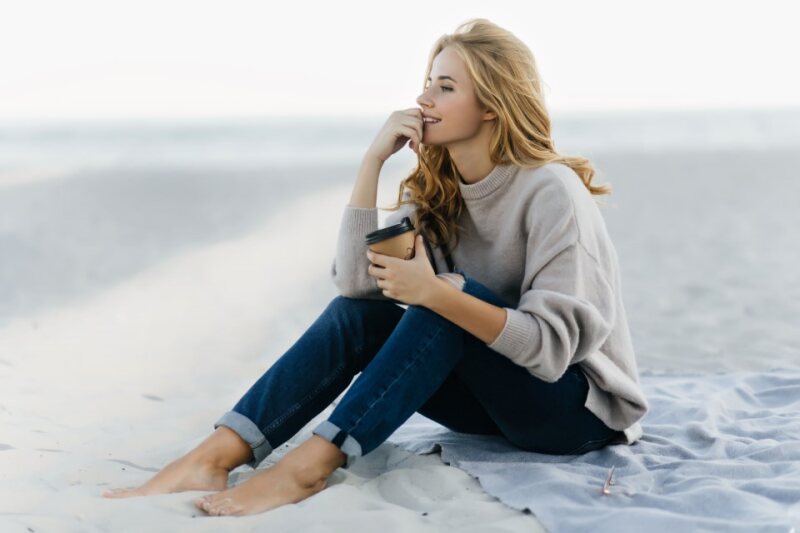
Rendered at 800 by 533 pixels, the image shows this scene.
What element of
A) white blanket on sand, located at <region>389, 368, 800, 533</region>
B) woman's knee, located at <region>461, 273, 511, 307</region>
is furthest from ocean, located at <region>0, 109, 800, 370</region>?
woman's knee, located at <region>461, 273, 511, 307</region>

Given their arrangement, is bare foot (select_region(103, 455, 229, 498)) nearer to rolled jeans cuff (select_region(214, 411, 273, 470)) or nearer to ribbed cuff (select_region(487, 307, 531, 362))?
rolled jeans cuff (select_region(214, 411, 273, 470))

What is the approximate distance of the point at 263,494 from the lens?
2289 millimetres

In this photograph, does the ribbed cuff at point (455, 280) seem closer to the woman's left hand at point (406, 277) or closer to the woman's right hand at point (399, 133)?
the woman's left hand at point (406, 277)

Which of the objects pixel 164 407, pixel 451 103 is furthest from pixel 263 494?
pixel 164 407

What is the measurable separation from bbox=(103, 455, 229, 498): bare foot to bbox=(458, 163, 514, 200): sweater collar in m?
0.98

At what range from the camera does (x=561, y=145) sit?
19.2m

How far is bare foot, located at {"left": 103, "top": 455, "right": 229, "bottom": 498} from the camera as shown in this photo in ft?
7.79

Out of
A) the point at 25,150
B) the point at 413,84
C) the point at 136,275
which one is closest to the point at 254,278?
the point at 136,275

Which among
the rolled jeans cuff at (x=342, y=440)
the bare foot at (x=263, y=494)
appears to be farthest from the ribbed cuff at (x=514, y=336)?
the bare foot at (x=263, y=494)

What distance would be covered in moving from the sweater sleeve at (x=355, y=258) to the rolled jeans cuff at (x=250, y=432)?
1.44 feet

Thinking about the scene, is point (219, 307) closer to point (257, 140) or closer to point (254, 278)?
point (254, 278)

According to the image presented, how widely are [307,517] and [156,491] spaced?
418 mm

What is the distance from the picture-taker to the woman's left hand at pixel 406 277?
90.5 inches

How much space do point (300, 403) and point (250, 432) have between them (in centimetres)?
14
